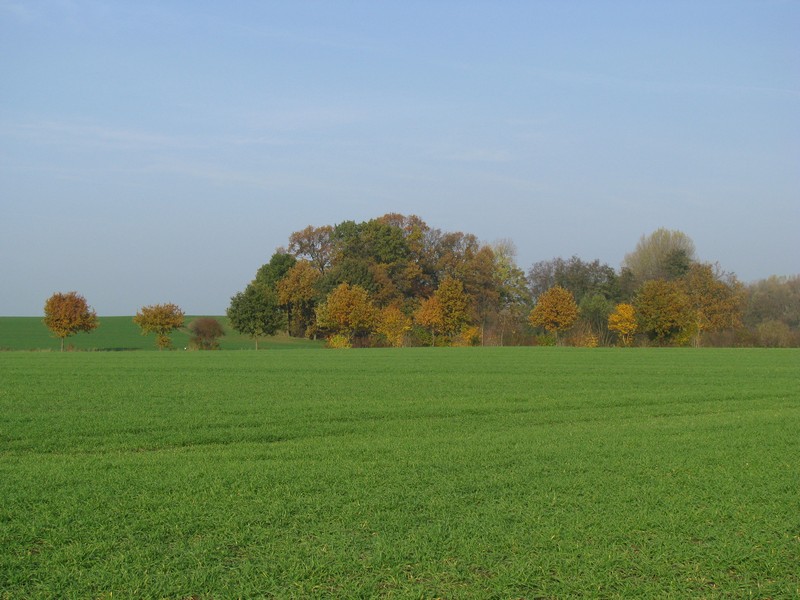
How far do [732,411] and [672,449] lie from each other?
739 centimetres

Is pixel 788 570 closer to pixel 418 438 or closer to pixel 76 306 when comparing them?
pixel 418 438

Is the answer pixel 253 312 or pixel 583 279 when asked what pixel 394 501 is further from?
pixel 583 279

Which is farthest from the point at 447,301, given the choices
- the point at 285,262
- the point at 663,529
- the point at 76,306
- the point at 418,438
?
the point at 663,529

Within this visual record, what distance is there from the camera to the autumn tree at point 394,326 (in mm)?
73625

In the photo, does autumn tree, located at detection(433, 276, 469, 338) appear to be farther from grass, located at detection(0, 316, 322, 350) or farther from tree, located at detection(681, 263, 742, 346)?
tree, located at detection(681, 263, 742, 346)

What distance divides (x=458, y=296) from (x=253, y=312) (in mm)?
20291

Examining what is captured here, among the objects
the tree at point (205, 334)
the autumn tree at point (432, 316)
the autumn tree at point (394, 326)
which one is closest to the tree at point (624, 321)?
the autumn tree at point (432, 316)

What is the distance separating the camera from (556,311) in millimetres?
71625

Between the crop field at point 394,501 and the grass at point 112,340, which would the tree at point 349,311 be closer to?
the grass at point 112,340

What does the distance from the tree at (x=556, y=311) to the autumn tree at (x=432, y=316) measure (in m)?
9.17


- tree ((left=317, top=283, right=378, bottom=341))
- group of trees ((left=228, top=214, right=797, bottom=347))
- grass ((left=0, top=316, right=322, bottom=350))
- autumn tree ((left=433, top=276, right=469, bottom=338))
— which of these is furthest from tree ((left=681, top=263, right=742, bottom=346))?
grass ((left=0, top=316, right=322, bottom=350))

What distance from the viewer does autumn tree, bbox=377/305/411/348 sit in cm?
7362

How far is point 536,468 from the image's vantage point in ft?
31.4

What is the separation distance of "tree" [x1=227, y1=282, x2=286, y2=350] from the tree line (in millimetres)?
107
